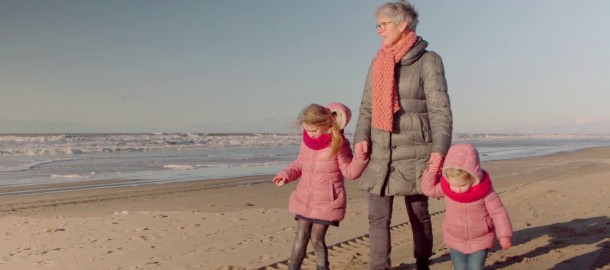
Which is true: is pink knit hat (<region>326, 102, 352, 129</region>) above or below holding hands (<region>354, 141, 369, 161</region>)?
above

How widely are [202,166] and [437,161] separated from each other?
17.0 meters

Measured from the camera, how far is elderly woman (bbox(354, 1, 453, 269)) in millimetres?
3850

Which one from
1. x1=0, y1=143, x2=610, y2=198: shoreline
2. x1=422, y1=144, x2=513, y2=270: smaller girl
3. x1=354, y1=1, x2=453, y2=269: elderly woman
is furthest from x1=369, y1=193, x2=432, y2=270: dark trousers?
x1=0, y1=143, x2=610, y2=198: shoreline

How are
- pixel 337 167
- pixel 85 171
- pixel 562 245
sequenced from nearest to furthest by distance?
pixel 337 167
pixel 562 245
pixel 85 171

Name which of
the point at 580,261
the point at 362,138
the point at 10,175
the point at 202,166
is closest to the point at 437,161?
the point at 362,138

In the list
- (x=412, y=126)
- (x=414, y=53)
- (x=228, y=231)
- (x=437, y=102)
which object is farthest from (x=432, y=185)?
(x=228, y=231)

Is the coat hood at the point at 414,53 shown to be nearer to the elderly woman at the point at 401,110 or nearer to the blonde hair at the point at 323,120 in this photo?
the elderly woman at the point at 401,110

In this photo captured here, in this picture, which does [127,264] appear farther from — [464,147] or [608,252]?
[608,252]

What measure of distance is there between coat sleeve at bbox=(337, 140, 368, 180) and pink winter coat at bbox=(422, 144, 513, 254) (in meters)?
0.56

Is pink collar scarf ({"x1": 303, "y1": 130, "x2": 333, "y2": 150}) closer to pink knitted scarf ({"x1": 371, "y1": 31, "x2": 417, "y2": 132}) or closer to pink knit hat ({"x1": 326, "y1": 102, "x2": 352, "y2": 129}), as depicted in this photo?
pink knit hat ({"x1": 326, "y1": 102, "x2": 352, "y2": 129})

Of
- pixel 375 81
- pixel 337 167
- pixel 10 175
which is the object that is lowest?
pixel 10 175

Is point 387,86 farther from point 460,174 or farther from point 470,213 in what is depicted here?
point 470,213

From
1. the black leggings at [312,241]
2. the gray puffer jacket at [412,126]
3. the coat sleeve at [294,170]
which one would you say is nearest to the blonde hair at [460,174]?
the gray puffer jacket at [412,126]

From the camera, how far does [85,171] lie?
17.9 metres
